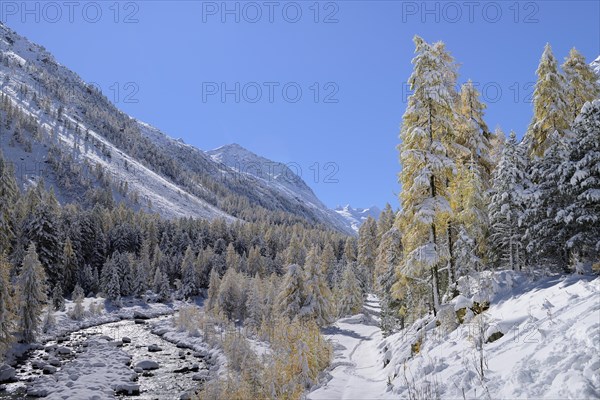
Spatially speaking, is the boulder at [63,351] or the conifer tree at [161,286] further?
the conifer tree at [161,286]

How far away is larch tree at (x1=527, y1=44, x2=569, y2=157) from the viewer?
24.8 m

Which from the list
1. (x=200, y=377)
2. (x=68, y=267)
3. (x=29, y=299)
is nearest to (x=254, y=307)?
(x=200, y=377)

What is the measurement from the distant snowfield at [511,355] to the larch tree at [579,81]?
15968 mm

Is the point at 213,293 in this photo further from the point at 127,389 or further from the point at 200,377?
the point at 127,389

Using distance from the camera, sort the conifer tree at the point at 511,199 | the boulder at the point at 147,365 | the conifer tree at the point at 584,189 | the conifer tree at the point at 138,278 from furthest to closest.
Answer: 1. the conifer tree at the point at 138,278
2. the boulder at the point at 147,365
3. the conifer tree at the point at 511,199
4. the conifer tree at the point at 584,189

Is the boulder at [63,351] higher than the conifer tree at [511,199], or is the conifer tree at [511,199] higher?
the conifer tree at [511,199]

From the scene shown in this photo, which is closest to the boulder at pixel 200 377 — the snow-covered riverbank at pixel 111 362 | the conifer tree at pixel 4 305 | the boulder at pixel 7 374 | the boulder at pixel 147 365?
the snow-covered riverbank at pixel 111 362

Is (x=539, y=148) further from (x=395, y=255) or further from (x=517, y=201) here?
(x=395, y=255)

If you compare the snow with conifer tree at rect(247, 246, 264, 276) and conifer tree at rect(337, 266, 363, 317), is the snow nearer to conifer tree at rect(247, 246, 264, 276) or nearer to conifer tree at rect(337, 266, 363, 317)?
conifer tree at rect(337, 266, 363, 317)

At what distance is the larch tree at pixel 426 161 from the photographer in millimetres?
18641

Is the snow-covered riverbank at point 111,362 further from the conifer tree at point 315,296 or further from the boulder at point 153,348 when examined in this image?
the conifer tree at point 315,296

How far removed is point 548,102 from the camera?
25312 millimetres

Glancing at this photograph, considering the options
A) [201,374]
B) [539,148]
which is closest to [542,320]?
[539,148]

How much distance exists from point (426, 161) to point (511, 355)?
1053cm
